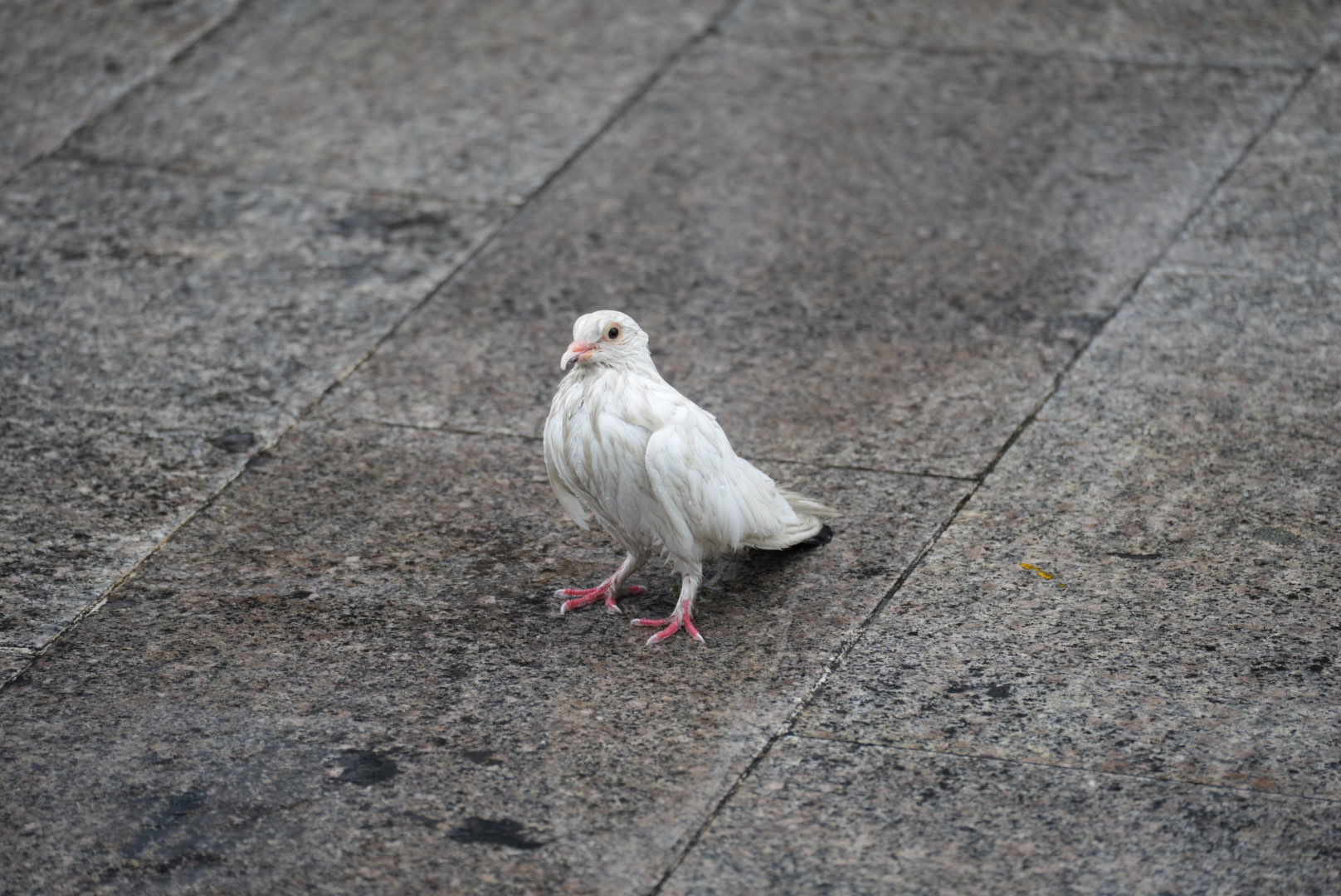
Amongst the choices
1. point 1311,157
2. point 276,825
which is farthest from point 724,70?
point 276,825

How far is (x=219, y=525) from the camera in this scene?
5508 mm

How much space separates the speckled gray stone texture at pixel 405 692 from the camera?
3938 millimetres

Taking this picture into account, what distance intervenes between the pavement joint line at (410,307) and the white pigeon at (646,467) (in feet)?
5.06

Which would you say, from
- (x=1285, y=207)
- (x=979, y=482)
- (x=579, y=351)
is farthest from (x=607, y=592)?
(x=1285, y=207)

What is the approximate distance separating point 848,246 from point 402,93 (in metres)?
3.01

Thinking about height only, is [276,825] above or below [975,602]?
above

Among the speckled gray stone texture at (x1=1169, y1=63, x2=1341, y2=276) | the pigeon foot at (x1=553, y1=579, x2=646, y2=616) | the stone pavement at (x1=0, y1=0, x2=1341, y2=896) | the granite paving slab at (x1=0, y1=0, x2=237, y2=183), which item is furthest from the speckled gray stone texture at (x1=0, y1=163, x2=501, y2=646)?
the speckled gray stone texture at (x1=1169, y1=63, x2=1341, y2=276)

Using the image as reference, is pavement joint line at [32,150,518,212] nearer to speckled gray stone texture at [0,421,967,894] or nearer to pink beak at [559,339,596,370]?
speckled gray stone texture at [0,421,967,894]

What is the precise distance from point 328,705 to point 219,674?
41cm

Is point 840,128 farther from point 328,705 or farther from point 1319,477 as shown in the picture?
point 328,705

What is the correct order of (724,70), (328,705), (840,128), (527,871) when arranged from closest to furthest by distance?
1. (527,871)
2. (328,705)
3. (840,128)
4. (724,70)

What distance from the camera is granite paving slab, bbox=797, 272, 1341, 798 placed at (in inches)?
168

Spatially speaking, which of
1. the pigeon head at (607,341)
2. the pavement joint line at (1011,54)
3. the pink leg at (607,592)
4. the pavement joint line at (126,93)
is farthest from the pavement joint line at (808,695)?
the pavement joint line at (126,93)

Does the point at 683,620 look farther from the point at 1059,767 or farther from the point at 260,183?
the point at 260,183
